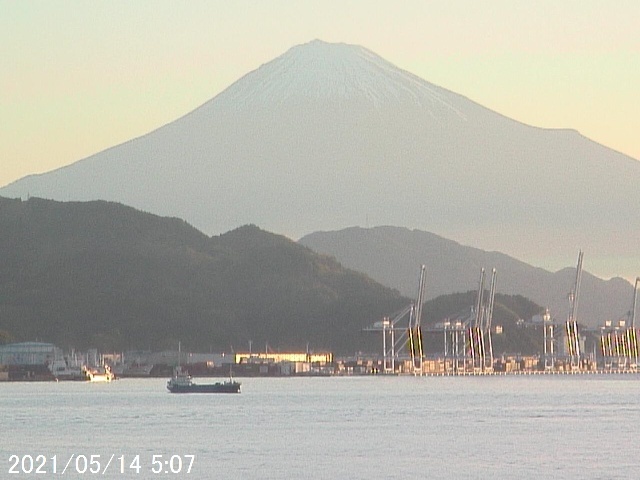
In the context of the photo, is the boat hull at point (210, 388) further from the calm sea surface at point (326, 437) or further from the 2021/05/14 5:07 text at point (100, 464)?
the 2021/05/14 5:07 text at point (100, 464)

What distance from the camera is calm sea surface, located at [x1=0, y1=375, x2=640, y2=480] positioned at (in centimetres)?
5756

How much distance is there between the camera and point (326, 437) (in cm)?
7231

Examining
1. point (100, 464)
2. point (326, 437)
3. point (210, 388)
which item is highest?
point (210, 388)

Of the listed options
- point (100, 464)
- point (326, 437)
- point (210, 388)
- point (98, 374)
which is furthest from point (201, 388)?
point (100, 464)

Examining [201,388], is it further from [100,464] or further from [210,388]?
[100,464]

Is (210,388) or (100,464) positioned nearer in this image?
(100,464)

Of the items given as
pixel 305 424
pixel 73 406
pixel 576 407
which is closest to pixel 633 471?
pixel 305 424

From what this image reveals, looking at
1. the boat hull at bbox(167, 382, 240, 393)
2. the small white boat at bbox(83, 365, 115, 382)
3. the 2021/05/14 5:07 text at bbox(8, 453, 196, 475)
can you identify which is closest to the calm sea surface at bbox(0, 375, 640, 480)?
the 2021/05/14 5:07 text at bbox(8, 453, 196, 475)

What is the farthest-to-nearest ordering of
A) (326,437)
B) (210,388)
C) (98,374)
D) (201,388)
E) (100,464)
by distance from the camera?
(98,374) < (201,388) < (210,388) < (326,437) < (100,464)

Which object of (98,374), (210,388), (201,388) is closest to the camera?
(210,388)

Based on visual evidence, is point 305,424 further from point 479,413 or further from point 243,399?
point 243,399

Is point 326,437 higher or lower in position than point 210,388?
lower

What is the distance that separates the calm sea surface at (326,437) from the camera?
5756 cm

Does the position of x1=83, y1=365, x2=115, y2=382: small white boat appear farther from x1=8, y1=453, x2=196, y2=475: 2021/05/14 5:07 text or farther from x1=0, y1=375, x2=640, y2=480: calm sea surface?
x1=8, y1=453, x2=196, y2=475: 2021/05/14 5:07 text
